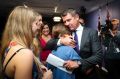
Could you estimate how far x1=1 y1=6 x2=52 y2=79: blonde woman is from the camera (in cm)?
143

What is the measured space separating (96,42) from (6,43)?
49.8 inches

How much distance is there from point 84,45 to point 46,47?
0.46 meters

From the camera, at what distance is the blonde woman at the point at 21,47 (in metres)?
1.43

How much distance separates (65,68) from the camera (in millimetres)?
2406

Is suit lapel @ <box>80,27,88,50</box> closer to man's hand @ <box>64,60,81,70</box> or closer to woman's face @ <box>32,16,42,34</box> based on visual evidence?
man's hand @ <box>64,60,81,70</box>

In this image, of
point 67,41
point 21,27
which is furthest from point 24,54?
point 67,41

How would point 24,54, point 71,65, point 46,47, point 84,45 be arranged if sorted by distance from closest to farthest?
1. point 24,54
2. point 71,65
3. point 84,45
4. point 46,47

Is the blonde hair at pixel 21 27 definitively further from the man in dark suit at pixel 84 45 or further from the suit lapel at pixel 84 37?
the suit lapel at pixel 84 37

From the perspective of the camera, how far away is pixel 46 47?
110 inches

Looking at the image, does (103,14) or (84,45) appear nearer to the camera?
(84,45)

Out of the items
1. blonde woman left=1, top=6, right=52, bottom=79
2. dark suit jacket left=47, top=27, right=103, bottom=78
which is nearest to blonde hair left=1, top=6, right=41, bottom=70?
blonde woman left=1, top=6, right=52, bottom=79

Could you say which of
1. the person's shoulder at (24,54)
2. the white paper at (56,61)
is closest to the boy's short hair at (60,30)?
the white paper at (56,61)

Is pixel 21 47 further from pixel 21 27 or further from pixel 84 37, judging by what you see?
pixel 84 37

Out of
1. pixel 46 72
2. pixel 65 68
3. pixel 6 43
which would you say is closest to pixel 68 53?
pixel 65 68
